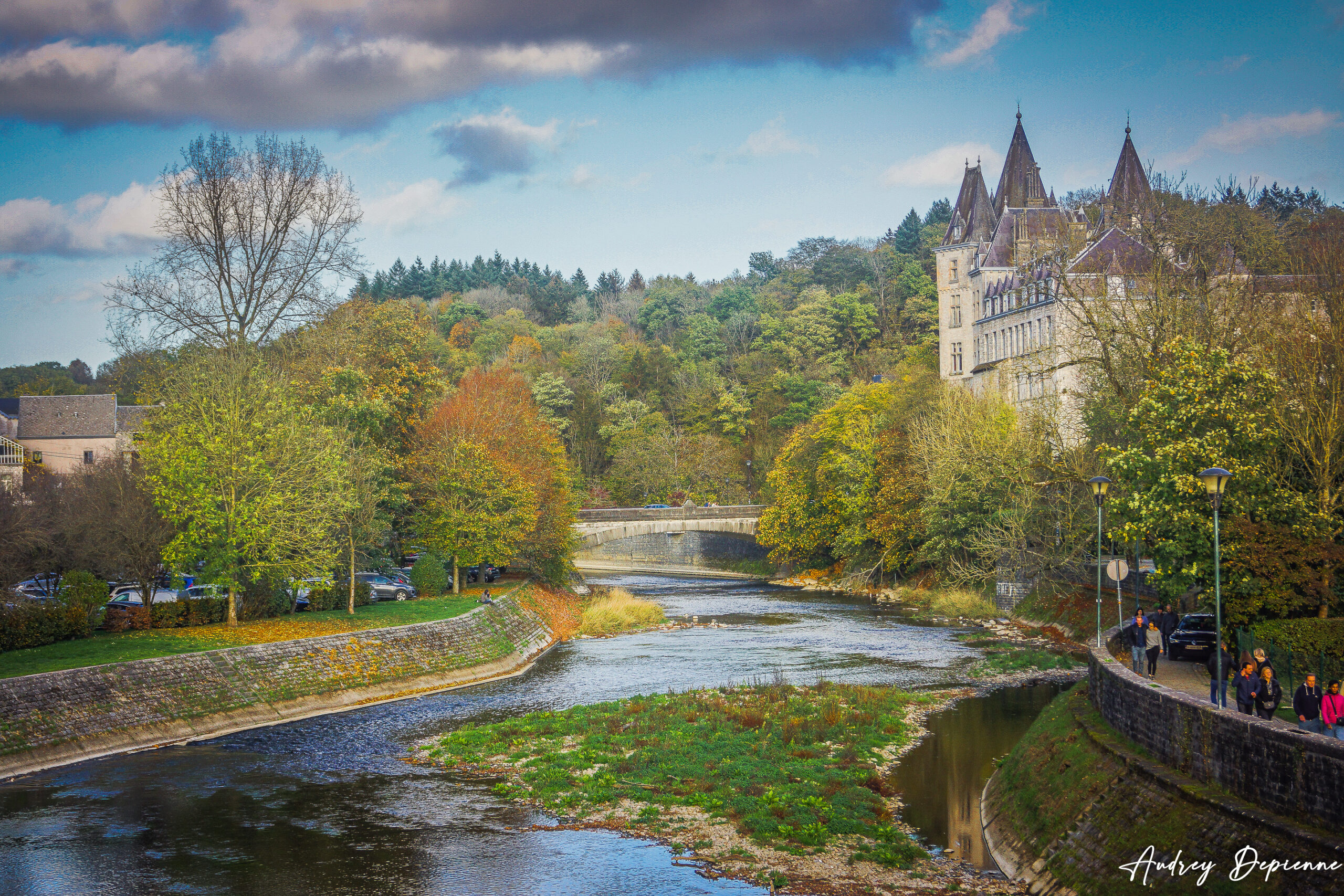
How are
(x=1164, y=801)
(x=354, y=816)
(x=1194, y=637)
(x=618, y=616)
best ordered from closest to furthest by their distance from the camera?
(x=1164, y=801), (x=354, y=816), (x=1194, y=637), (x=618, y=616)

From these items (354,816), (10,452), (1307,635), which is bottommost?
(354,816)

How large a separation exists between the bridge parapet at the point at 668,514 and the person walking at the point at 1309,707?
65.6 meters

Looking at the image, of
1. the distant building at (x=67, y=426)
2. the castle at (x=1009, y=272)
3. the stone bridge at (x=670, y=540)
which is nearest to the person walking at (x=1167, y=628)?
the castle at (x=1009, y=272)

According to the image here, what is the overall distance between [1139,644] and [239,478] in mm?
29580

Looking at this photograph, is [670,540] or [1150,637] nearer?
[1150,637]

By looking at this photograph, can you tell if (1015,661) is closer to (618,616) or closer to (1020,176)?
(618,616)

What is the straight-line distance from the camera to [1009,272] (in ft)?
269

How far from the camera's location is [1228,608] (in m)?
25.2

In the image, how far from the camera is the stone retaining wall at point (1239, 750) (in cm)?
1424

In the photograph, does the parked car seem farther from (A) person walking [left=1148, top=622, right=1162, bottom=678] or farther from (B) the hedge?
(B) the hedge

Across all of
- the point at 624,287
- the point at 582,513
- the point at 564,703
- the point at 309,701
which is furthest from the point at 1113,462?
the point at 624,287

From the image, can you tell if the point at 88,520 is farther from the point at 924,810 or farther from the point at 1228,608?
the point at 1228,608

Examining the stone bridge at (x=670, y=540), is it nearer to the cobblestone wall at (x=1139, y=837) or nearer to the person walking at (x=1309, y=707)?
the cobblestone wall at (x=1139, y=837)

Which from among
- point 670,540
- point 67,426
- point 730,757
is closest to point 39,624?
point 730,757
